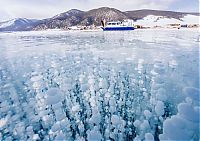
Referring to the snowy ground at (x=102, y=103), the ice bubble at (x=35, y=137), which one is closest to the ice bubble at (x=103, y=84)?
the snowy ground at (x=102, y=103)

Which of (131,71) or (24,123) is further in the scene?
(131,71)

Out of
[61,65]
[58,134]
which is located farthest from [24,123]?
[61,65]

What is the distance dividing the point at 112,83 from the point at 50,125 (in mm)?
3290

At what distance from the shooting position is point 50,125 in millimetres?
5066

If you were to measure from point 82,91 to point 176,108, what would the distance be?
3056 millimetres

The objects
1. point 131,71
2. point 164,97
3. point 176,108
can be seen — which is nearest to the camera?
point 176,108

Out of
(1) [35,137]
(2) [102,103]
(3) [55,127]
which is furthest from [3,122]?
(2) [102,103]

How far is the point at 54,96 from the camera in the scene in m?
6.70

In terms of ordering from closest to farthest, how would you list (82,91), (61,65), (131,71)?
(82,91) < (131,71) < (61,65)

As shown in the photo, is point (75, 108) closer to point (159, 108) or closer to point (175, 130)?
point (159, 108)

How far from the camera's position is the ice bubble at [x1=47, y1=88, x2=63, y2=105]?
6.31 meters

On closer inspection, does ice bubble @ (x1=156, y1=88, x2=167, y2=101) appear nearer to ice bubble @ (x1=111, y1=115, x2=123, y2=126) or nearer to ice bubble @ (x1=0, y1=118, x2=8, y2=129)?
ice bubble @ (x1=111, y1=115, x2=123, y2=126)

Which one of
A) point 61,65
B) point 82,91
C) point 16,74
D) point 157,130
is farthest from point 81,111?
point 61,65

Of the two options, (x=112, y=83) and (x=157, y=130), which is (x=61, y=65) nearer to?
(x=112, y=83)
